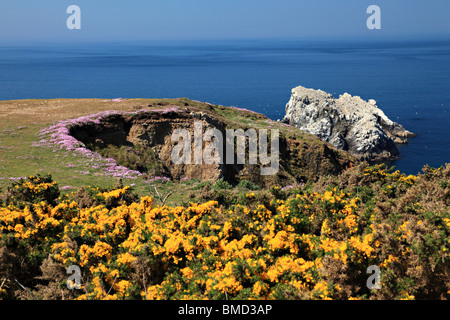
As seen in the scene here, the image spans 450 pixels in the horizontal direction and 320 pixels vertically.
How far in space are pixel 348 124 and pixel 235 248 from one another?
85.7 meters

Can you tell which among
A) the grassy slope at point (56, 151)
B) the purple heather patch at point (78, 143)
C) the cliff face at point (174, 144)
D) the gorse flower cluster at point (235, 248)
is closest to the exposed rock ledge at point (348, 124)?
the grassy slope at point (56, 151)

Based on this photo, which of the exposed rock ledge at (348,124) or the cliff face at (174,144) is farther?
the exposed rock ledge at (348,124)

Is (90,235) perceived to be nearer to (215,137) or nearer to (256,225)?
(256,225)

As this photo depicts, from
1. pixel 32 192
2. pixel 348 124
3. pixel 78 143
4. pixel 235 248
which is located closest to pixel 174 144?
pixel 78 143

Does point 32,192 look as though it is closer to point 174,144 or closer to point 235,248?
point 235,248

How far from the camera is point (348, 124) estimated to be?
9081 centimetres

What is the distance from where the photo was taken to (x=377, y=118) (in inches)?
3755

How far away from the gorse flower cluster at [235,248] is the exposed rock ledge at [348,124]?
7372 centimetres

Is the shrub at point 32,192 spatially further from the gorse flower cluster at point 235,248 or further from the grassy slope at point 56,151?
the grassy slope at point 56,151

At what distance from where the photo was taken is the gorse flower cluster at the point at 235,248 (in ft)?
32.1

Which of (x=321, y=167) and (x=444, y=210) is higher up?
(x=444, y=210)
